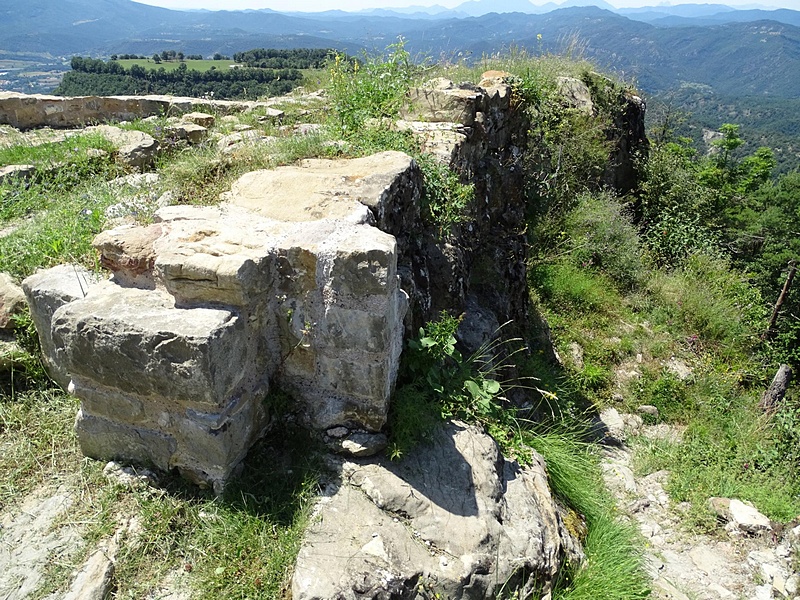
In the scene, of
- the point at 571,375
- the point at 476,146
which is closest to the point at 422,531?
the point at 476,146

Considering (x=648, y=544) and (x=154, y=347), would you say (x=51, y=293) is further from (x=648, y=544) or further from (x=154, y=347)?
(x=648, y=544)

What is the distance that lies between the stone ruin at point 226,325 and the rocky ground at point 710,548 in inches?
117

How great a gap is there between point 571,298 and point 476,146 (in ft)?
12.2

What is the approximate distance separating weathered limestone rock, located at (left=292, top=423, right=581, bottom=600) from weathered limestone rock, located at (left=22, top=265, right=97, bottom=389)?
5.84 feet

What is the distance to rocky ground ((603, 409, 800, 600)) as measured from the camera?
4.59 meters

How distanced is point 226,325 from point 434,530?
55.5 inches

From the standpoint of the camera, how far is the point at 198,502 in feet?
8.54

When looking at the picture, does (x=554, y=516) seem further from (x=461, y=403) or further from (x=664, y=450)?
(x=664, y=450)

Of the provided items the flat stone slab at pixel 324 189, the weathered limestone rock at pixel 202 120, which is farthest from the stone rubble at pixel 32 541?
the weathered limestone rock at pixel 202 120

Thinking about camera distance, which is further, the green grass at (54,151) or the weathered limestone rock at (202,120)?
the weathered limestone rock at (202,120)

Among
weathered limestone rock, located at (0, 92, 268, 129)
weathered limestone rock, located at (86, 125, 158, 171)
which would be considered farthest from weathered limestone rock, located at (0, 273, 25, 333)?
weathered limestone rock, located at (0, 92, 268, 129)

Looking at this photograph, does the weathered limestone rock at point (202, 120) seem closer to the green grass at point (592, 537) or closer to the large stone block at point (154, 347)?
the large stone block at point (154, 347)

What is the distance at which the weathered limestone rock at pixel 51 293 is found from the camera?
117 inches

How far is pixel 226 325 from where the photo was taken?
2410 mm
